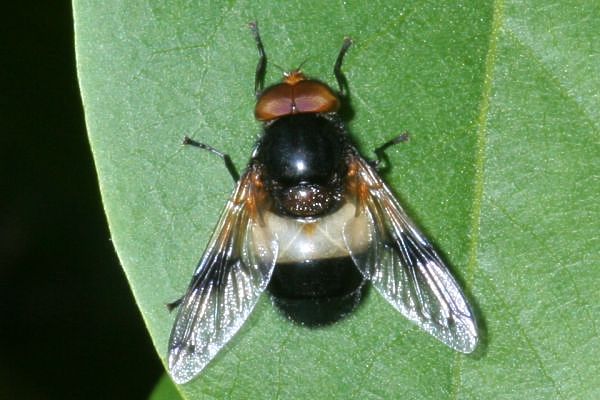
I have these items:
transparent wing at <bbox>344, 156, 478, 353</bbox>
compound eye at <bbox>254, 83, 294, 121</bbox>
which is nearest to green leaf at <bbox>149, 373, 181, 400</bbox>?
transparent wing at <bbox>344, 156, 478, 353</bbox>

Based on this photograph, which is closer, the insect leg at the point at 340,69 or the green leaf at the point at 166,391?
Answer: the insect leg at the point at 340,69

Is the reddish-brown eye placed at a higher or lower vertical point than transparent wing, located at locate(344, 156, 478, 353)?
higher

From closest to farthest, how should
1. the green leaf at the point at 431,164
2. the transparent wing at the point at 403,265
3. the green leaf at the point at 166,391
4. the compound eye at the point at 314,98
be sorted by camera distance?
the green leaf at the point at 431,164, the transparent wing at the point at 403,265, the compound eye at the point at 314,98, the green leaf at the point at 166,391

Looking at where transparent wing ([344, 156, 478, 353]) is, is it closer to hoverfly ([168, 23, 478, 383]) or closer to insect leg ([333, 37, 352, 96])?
hoverfly ([168, 23, 478, 383])

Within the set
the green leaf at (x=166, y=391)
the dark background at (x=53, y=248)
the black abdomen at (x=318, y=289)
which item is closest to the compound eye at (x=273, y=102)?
the black abdomen at (x=318, y=289)

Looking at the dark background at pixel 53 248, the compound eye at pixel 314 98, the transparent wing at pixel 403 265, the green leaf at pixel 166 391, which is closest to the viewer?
the transparent wing at pixel 403 265

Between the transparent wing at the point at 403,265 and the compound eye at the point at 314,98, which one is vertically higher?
the compound eye at the point at 314,98

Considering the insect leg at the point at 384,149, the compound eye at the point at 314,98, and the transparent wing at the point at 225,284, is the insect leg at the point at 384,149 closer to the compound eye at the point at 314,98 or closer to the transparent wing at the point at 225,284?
the compound eye at the point at 314,98

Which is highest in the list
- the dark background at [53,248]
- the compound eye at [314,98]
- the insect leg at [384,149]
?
the compound eye at [314,98]
